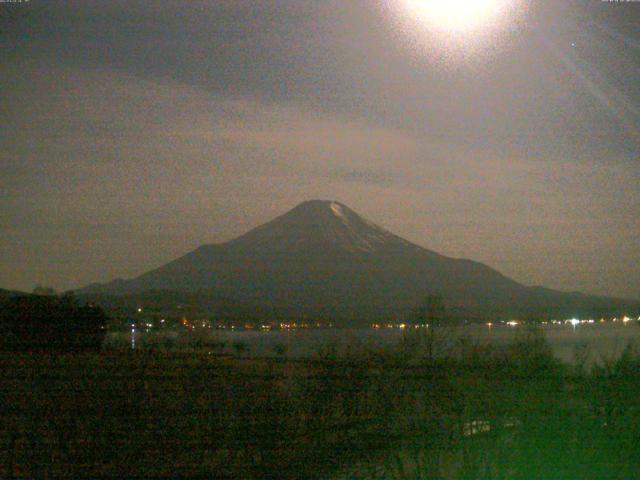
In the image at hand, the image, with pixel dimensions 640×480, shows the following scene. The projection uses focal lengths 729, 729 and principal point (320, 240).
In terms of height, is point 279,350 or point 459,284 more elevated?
point 459,284

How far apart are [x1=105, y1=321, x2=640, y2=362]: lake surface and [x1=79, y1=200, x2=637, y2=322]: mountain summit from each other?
11.2 ft

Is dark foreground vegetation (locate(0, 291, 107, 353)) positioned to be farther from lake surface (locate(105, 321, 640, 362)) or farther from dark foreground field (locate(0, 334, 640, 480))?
dark foreground field (locate(0, 334, 640, 480))

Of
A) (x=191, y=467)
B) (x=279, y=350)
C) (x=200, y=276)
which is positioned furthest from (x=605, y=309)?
(x=200, y=276)

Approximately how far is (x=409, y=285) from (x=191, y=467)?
17.0 meters

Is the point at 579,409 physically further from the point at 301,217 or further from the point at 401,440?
the point at 301,217

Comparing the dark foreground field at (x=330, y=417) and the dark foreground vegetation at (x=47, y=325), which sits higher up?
the dark foreground vegetation at (x=47, y=325)

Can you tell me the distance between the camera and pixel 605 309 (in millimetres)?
14258

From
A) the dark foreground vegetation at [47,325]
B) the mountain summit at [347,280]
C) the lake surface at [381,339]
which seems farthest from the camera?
the mountain summit at [347,280]

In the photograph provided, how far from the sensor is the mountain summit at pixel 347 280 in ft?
58.2

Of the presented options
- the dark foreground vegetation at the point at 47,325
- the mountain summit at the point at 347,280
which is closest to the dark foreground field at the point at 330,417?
the dark foreground vegetation at the point at 47,325

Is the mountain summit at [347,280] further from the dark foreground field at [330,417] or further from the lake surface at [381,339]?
the dark foreground field at [330,417]

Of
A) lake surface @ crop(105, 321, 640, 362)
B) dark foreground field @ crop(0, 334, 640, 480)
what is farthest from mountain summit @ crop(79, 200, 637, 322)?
dark foreground field @ crop(0, 334, 640, 480)

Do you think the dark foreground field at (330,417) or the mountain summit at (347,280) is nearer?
the dark foreground field at (330,417)

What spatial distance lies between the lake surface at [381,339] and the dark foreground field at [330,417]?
11.0 inches
